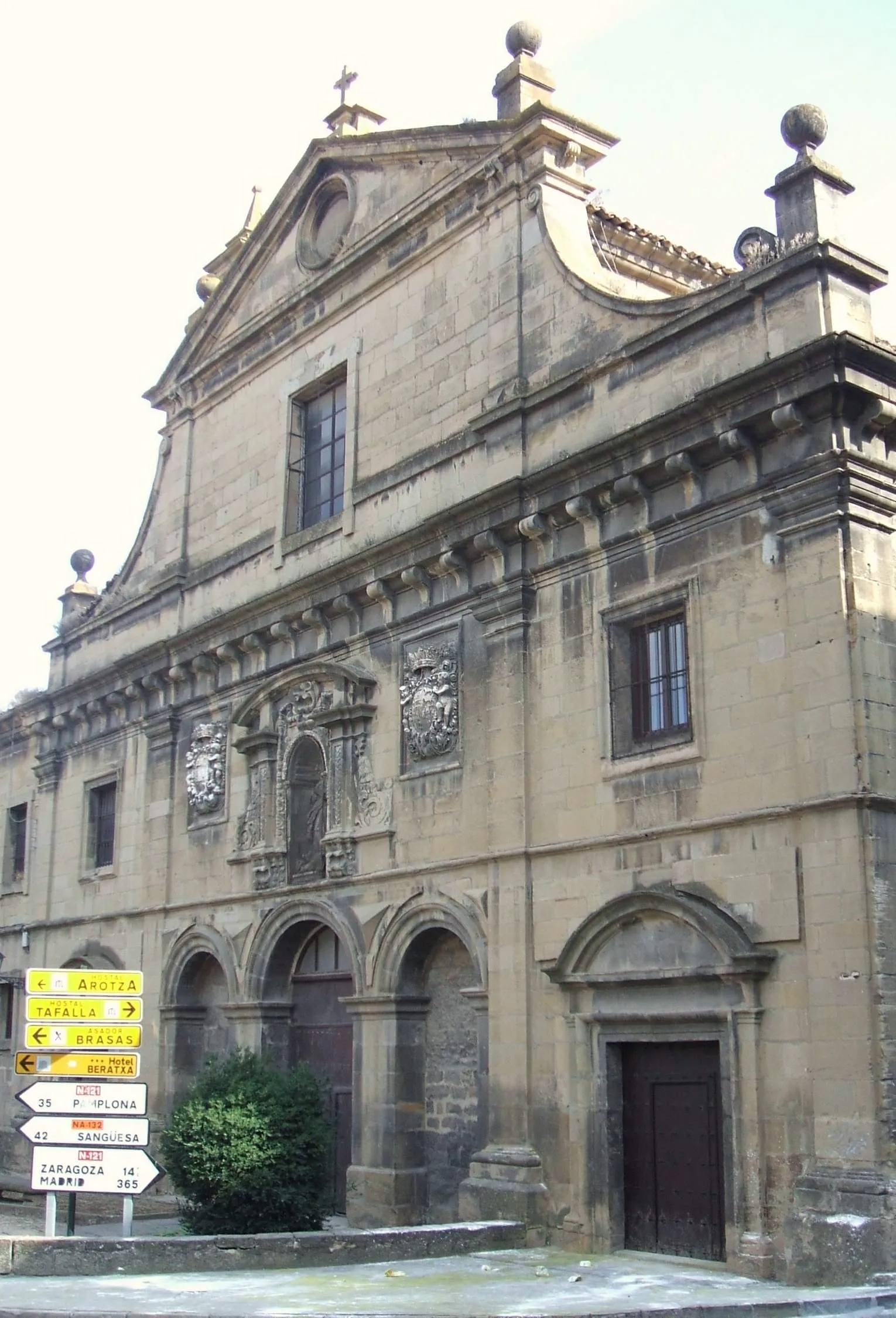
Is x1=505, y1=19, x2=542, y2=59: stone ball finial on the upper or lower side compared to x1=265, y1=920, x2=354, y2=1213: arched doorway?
upper

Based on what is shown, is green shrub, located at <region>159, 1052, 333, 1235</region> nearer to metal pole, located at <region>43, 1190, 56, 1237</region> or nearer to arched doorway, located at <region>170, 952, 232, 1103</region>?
metal pole, located at <region>43, 1190, 56, 1237</region>

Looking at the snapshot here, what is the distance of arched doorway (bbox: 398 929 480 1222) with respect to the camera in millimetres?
16016

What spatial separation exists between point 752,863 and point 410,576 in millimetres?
5895

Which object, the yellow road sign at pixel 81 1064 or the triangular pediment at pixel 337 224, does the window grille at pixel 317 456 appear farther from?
the yellow road sign at pixel 81 1064

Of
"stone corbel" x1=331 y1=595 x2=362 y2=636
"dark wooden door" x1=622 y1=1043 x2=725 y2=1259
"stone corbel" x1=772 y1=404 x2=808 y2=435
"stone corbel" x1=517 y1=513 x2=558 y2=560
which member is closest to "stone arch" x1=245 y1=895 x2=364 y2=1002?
"stone corbel" x1=331 y1=595 x2=362 y2=636

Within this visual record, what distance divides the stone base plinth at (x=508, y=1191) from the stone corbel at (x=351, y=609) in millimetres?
6377

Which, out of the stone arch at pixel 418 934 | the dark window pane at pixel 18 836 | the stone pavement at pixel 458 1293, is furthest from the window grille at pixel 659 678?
the dark window pane at pixel 18 836

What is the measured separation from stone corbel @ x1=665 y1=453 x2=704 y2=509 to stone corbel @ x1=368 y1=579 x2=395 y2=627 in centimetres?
467

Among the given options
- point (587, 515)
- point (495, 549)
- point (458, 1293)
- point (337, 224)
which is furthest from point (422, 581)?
point (458, 1293)

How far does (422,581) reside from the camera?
17.2 m

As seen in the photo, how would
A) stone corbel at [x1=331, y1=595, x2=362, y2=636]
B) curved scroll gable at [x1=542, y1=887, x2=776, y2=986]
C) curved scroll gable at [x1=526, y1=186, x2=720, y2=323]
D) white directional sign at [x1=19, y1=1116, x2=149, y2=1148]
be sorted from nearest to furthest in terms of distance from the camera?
curved scroll gable at [x1=542, y1=887, x2=776, y2=986] → white directional sign at [x1=19, y1=1116, x2=149, y2=1148] → curved scroll gable at [x1=526, y1=186, x2=720, y2=323] → stone corbel at [x1=331, y1=595, x2=362, y2=636]

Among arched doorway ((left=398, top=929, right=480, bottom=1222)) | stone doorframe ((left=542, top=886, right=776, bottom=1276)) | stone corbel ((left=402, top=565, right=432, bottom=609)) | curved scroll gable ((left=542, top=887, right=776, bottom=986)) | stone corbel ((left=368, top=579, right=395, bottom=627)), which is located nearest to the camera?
stone doorframe ((left=542, top=886, right=776, bottom=1276))

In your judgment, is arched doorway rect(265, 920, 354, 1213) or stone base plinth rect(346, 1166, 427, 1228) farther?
arched doorway rect(265, 920, 354, 1213)

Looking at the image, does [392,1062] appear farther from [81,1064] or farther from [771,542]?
[771,542]
